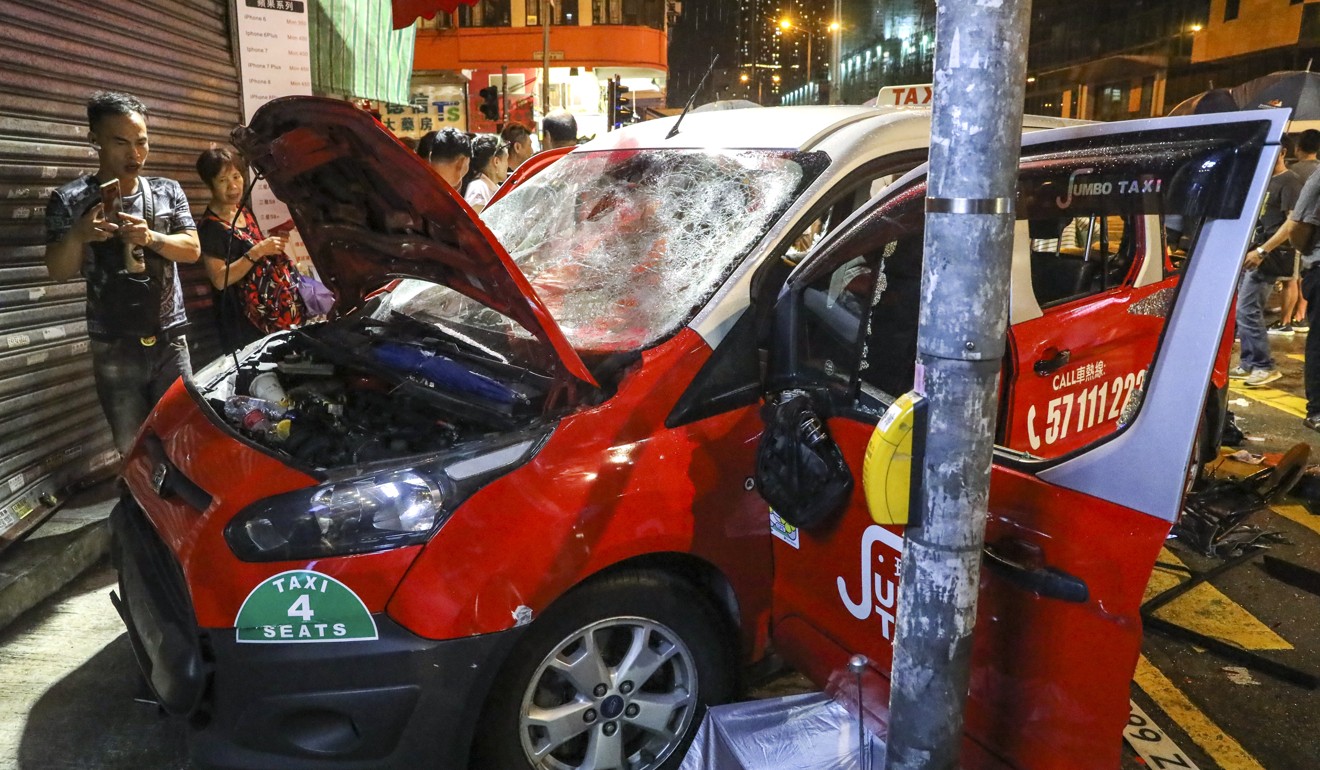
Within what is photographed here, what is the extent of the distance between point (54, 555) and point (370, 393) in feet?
6.49

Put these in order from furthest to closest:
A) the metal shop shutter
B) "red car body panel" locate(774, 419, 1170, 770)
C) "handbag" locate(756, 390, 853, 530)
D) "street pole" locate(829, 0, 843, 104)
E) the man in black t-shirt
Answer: "street pole" locate(829, 0, 843, 104)
the metal shop shutter
the man in black t-shirt
"handbag" locate(756, 390, 853, 530)
"red car body panel" locate(774, 419, 1170, 770)

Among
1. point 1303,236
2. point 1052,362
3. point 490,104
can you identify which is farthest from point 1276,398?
point 490,104

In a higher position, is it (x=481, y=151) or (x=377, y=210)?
(x=481, y=151)

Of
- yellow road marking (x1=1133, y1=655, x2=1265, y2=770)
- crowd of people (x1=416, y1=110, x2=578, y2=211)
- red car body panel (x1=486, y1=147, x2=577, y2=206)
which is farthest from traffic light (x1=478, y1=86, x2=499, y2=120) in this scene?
yellow road marking (x1=1133, y1=655, x2=1265, y2=770)

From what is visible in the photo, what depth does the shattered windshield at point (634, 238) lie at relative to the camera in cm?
269

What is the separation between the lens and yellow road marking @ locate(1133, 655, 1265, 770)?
107 inches

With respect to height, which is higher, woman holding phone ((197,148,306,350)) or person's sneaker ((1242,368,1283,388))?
woman holding phone ((197,148,306,350))

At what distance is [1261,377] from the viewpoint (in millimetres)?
7508

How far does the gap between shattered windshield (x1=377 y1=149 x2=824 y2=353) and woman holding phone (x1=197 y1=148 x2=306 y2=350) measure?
4.00ft

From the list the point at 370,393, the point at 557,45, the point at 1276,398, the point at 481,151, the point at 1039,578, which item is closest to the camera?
the point at 1039,578

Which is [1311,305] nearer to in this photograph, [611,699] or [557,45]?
[611,699]

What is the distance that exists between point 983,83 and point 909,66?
66.9m

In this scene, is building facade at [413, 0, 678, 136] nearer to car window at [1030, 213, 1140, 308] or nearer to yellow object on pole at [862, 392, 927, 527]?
car window at [1030, 213, 1140, 308]

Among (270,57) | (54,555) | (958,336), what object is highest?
(270,57)
